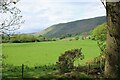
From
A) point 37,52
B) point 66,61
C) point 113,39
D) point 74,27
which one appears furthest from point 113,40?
point 74,27

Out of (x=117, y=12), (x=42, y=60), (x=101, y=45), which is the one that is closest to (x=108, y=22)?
(x=117, y=12)

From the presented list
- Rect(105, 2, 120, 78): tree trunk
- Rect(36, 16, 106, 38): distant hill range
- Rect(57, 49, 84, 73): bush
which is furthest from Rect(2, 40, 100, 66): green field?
Rect(36, 16, 106, 38): distant hill range

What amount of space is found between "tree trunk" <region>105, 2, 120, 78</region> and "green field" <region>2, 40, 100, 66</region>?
431 centimetres

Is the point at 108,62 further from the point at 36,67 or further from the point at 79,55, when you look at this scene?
the point at 36,67

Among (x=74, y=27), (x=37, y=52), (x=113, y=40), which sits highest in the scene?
(x=74, y=27)

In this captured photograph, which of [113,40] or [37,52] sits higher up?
[113,40]

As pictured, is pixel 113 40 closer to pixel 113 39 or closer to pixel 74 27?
pixel 113 39

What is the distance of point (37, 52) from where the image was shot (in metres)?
20.9

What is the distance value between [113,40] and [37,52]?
1014cm

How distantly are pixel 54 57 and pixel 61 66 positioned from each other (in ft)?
15.5

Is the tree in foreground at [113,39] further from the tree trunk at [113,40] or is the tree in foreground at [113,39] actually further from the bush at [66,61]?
the bush at [66,61]

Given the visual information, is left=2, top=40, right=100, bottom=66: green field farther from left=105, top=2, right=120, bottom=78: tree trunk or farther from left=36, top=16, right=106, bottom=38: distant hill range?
left=36, top=16, right=106, bottom=38: distant hill range

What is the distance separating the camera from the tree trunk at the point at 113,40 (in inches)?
439

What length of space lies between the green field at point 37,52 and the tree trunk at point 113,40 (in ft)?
14.1
